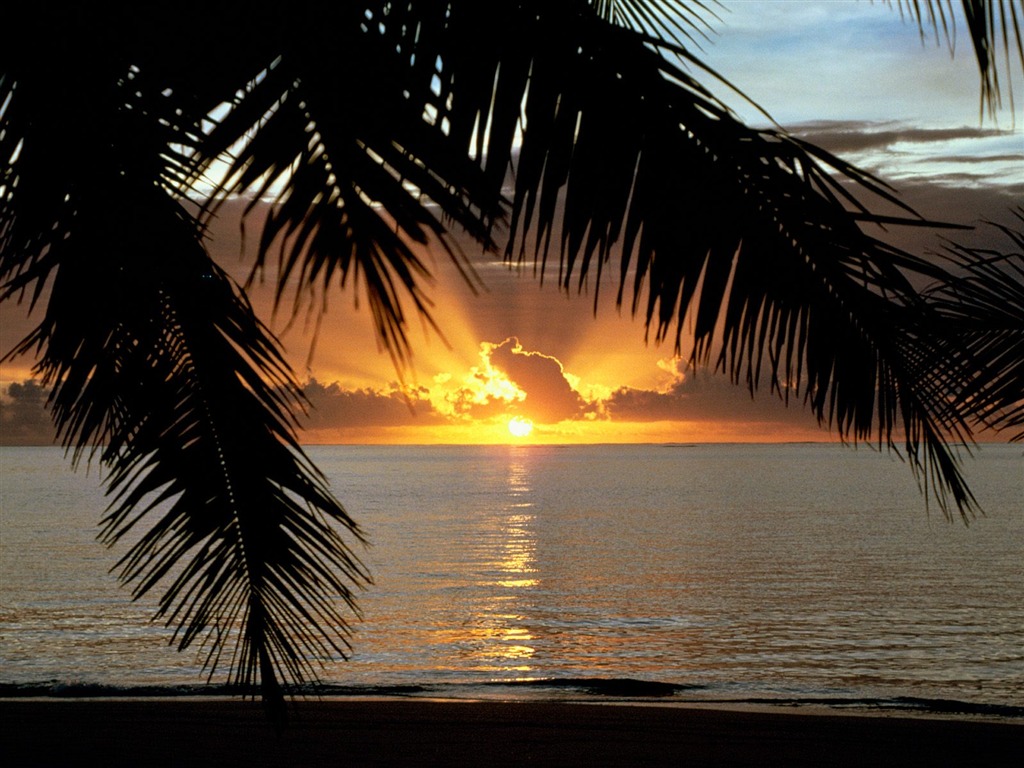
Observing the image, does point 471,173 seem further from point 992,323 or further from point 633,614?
point 633,614

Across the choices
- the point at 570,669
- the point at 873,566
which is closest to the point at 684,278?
the point at 570,669

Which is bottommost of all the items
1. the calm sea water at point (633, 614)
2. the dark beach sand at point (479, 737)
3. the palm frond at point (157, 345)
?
the calm sea water at point (633, 614)

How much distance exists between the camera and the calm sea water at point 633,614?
15.7 m

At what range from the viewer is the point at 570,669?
17031 millimetres

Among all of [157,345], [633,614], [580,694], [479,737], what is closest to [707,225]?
[157,345]

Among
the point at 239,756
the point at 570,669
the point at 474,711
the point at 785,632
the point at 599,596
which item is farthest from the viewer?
the point at 599,596

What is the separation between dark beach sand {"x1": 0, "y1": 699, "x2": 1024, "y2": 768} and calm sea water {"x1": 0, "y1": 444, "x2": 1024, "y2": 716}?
3.45 metres

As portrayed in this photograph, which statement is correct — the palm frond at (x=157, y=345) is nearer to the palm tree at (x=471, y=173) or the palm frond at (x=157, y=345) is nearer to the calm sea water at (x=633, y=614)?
the palm tree at (x=471, y=173)

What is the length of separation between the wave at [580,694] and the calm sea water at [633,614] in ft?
0.24

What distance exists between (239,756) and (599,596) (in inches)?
755

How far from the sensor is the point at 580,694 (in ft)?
45.2

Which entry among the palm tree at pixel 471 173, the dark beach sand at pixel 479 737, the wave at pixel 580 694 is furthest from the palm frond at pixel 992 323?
the wave at pixel 580 694

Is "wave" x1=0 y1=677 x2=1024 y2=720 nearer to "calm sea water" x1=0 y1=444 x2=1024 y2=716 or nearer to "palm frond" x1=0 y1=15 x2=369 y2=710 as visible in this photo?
"calm sea water" x1=0 y1=444 x2=1024 y2=716

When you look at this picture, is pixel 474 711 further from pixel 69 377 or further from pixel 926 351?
pixel 926 351
